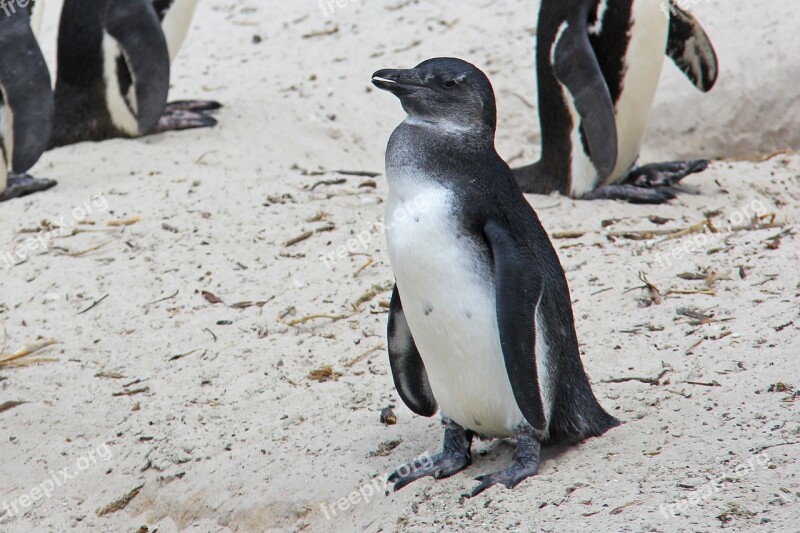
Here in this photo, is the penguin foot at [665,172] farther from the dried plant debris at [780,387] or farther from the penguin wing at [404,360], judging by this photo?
the penguin wing at [404,360]

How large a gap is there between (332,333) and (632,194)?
1881mm

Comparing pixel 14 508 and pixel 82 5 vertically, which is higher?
pixel 82 5

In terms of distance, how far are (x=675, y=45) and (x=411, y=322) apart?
325cm

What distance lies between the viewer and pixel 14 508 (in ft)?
10.0

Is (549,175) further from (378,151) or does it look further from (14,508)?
(14,508)

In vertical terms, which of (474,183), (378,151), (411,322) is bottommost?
(378,151)

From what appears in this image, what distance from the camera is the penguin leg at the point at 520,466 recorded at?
2.46m

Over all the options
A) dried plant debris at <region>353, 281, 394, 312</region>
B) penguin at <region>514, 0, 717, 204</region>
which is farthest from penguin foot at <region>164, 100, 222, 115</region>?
dried plant debris at <region>353, 281, 394, 312</region>

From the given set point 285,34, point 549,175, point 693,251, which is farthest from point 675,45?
point 285,34

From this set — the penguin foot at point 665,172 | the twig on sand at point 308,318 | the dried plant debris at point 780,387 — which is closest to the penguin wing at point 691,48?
the penguin foot at point 665,172

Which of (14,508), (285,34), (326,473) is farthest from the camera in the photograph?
(285,34)

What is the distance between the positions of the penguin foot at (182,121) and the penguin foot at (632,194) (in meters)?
2.28

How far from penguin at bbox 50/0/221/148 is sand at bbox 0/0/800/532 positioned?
7.0 inches

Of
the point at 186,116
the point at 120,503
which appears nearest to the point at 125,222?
the point at 186,116
